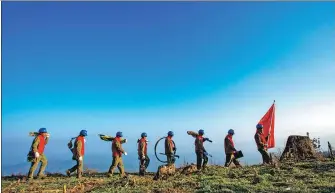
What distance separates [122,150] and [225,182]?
807 cm

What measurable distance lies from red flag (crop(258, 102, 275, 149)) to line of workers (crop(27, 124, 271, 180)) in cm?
94

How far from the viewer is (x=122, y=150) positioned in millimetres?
22906

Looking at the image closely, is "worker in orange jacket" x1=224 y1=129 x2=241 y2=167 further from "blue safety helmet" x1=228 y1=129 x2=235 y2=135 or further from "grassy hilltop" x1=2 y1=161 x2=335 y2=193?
"grassy hilltop" x1=2 y1=161 x2=335 y2=193

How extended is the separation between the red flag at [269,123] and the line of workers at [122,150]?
37.1 inches

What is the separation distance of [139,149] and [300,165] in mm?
8421

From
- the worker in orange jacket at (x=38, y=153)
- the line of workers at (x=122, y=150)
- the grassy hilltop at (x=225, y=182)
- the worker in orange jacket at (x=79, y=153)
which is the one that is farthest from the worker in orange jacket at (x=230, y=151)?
the worker in orange jacket at (x=38, y=153)

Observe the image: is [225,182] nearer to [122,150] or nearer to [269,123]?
[122,150]

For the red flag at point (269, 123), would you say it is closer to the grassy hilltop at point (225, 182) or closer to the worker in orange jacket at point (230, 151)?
the worker in orange jacket at point (230, 151)

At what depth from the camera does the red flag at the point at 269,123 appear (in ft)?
83.9

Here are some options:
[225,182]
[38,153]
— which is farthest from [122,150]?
[225,182]

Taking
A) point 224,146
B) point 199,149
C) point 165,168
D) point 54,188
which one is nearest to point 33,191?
point 54,188

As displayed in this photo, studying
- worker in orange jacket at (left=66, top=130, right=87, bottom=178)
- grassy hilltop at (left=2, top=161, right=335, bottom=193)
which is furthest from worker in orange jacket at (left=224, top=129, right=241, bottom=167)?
worker in orange jacket at (left=66, top=130, right=87, bottom=178)

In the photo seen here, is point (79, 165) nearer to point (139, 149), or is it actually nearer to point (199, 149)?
point (139, 149)

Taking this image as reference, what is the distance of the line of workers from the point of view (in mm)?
21236
